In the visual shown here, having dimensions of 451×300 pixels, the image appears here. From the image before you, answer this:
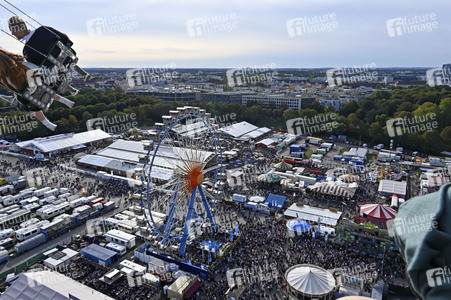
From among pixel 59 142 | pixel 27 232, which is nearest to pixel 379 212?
pixel 27 232

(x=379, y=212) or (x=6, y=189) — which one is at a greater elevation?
(x=6, y=189)

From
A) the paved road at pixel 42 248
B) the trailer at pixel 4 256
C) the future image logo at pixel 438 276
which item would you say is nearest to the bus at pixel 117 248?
the paved road at pixel 42 248

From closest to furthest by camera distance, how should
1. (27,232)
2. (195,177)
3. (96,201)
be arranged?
(195,177) < (27,232) < (96,201)

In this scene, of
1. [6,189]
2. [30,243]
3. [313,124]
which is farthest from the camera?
[313,124]

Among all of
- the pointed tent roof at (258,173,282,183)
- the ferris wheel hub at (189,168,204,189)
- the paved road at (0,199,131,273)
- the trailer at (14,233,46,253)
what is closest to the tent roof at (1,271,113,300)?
the paved road at (0,199,131,273)

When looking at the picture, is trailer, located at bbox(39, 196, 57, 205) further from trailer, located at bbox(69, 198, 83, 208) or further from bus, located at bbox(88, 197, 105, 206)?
bus, located at bbox(88, 197, 105, 206)

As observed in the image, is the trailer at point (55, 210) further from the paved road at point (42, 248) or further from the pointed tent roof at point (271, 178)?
the pointed tent roof at point (271, 178)

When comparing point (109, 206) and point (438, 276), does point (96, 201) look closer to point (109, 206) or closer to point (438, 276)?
point (109, 206)
